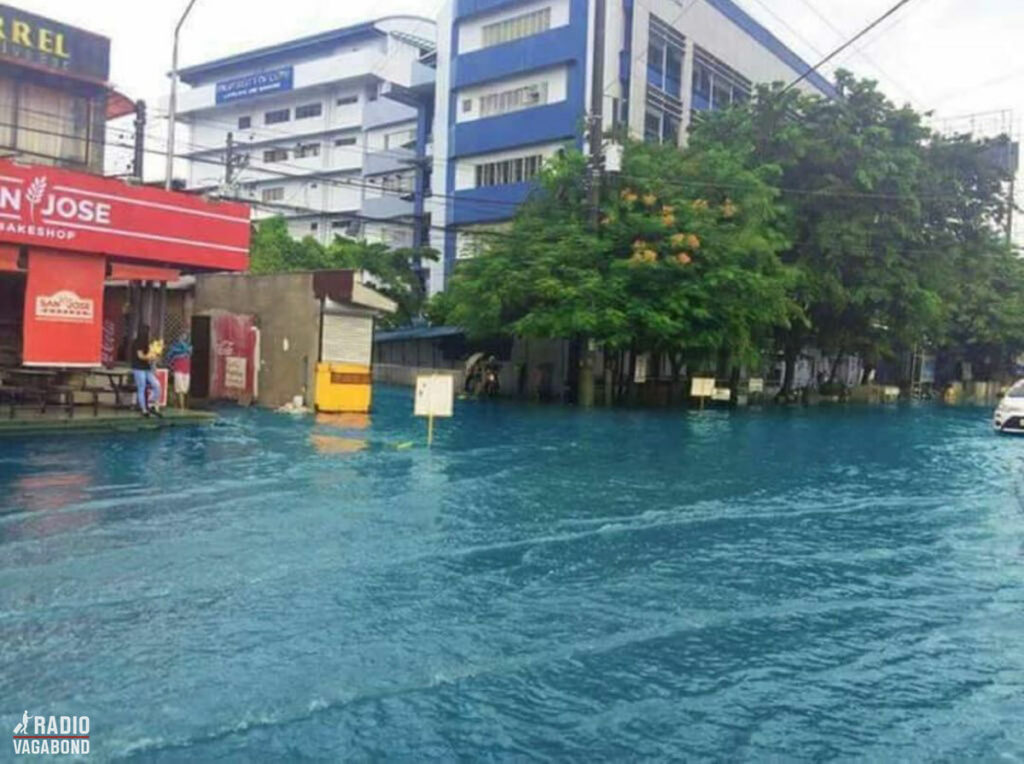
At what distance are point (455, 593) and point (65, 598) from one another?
269 cm

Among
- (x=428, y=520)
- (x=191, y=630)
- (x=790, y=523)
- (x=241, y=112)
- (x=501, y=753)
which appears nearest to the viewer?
(x=501, y=753)

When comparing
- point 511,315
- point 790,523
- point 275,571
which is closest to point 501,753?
point 275,571

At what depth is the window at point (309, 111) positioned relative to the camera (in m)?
63.5

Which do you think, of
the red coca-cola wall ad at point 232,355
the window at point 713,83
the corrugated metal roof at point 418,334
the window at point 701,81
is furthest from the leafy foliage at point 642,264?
the window at point 701,81

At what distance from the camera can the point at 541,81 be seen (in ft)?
130

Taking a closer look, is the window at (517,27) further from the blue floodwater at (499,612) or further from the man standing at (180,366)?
the blue floodwater at (499,612)

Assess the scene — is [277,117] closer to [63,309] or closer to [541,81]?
[541,81]

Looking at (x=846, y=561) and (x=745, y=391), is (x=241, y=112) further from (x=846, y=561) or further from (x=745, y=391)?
(x=846, y=561)

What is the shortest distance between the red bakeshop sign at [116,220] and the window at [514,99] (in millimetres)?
23568

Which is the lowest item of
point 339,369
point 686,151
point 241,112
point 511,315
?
point 339,369

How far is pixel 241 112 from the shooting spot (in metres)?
67.6

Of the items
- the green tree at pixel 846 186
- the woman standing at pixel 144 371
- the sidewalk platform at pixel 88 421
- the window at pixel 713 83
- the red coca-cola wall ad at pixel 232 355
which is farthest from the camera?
the window at pixel 713 83

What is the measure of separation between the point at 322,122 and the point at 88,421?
50618 millimetres

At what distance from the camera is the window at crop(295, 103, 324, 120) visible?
2501 inches
